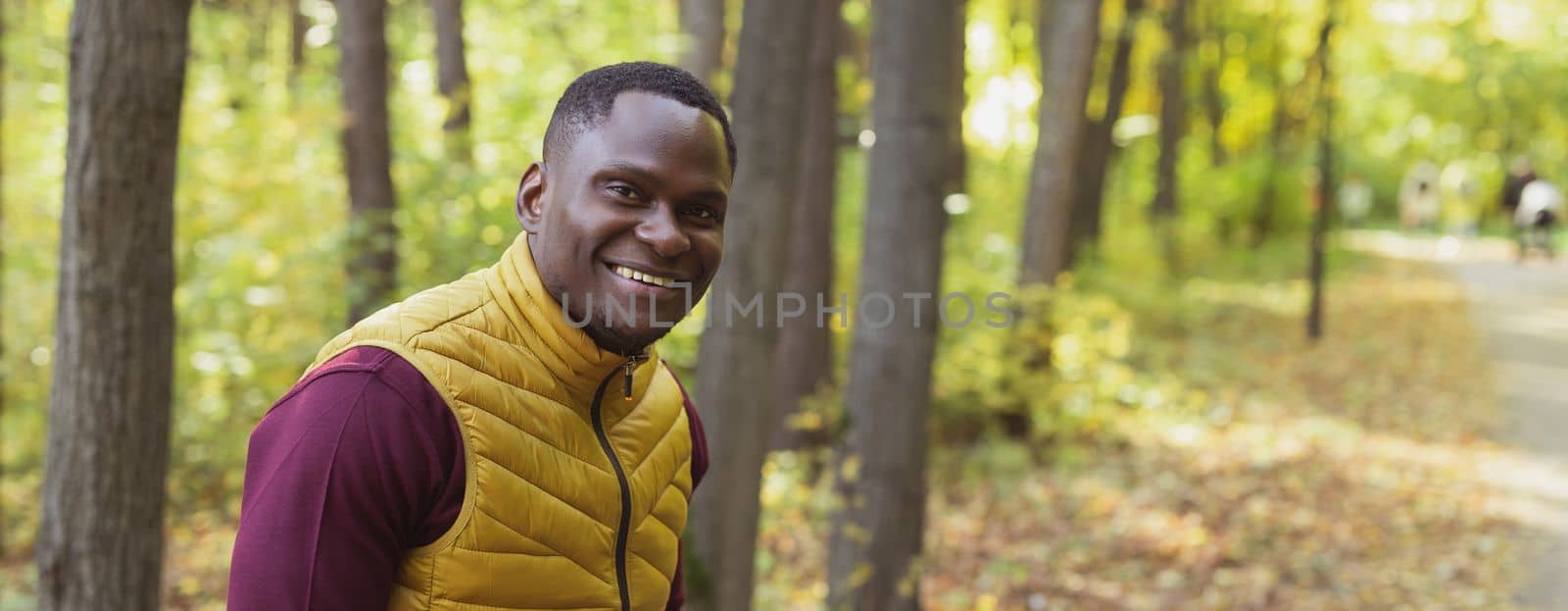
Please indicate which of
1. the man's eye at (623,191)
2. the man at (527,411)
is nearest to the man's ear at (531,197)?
the man at (527,411)

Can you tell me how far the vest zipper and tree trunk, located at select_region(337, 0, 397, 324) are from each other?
6.47 m

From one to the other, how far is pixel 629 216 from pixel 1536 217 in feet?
84.8

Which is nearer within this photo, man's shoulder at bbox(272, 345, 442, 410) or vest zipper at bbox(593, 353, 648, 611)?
man's shoulder at bbox(272, 345, 442, 410)

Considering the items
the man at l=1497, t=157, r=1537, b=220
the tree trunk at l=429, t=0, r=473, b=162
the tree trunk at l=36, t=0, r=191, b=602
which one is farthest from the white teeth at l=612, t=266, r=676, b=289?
the man at l=1497, t=157, r=1537, b=220

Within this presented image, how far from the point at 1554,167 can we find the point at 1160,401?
90.6 ft

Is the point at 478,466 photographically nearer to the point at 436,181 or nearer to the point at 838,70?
the point at 436,181

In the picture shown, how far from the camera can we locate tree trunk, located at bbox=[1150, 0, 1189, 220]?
1986 centimetres

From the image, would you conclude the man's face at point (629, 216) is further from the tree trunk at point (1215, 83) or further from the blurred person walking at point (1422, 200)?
the blurred person walking at point (1422, 200)

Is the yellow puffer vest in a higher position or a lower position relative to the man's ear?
lower

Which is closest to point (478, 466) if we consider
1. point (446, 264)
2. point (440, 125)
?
point (446, 264)

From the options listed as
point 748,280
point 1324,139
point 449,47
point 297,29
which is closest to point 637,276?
point 748,280

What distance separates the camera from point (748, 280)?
16.4 feet

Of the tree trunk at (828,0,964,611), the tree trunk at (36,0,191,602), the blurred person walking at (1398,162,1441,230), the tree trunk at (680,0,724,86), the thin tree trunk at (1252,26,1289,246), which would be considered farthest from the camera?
the blurred person walking at (1398,162,1441,230)

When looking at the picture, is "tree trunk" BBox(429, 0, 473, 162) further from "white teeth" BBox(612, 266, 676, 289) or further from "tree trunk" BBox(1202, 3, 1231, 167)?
"tree trunk" BBox(1202, 3, 1231, 167)
